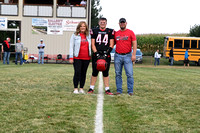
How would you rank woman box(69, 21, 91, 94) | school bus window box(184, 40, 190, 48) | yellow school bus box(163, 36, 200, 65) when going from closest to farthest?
woman box(69, 21, 91, 94) → yellow school bus box(163, 36, 200, 65) → school bus window box(184, 40, 190, 48)

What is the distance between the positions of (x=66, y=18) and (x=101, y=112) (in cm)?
3051

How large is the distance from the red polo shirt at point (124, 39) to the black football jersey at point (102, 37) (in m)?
0.20

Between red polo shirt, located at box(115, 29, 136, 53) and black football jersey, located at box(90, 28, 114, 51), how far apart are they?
0.20m

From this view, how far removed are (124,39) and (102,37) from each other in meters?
0.53

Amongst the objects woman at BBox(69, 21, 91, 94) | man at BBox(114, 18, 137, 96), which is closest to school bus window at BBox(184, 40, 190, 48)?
man at BBox(114, 18, 137, 96)

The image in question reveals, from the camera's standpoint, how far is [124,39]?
7688 millimetres

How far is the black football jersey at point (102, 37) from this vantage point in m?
7.54

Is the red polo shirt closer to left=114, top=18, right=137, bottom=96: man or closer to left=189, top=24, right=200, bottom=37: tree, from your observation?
left=114, top=18, right=137, bottom=96: man

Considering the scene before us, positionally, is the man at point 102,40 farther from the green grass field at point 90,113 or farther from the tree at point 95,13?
the tree at point 95,13

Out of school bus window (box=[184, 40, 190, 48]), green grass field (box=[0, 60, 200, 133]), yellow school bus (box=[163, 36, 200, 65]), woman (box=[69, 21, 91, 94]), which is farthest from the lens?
school bus window (box=[184, 40, 190, 48])

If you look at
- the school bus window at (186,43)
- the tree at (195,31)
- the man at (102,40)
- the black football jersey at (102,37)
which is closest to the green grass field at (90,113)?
the man at (102,40)

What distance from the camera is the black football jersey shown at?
24.7 ft

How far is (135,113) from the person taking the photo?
5.36m

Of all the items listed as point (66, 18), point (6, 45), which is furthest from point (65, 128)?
point (66, 18)
